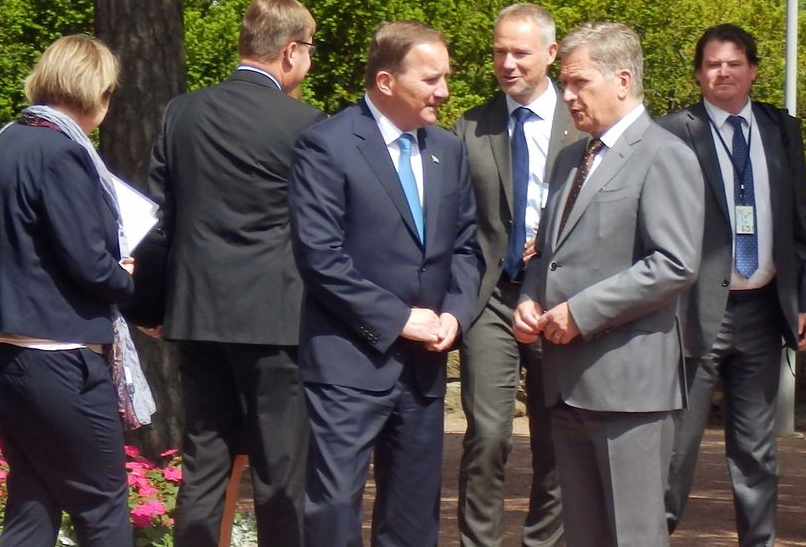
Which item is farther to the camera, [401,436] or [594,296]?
[401,436]

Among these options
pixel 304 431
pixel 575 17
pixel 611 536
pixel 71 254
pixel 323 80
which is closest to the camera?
pixel 71 254

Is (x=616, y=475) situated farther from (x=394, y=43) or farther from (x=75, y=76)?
(x=75, y=76)

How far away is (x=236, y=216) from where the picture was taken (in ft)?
17.8

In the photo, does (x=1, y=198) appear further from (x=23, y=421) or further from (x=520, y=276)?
(x=520, y=276)

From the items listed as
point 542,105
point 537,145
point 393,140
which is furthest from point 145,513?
point 542,105

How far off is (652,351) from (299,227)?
1.20m

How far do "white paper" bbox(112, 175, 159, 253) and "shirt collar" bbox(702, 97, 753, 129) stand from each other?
243cm

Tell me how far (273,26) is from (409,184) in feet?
3.07

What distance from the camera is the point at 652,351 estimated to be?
15.4 feet

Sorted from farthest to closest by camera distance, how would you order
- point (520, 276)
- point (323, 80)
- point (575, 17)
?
point (575, 17) → point (323, 80) → point (520, 276)

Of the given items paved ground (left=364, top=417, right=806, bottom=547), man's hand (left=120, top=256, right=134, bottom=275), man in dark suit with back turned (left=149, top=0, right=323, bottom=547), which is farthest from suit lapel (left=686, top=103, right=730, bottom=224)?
man's hand (left=120, top=256, right=134, bottom=275)

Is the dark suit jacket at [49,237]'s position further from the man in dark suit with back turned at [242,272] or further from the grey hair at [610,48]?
the grey hair at [610,48]

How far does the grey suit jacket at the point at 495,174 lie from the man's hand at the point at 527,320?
0.96 m

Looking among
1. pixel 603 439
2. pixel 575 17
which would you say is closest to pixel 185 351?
pixel 603 439
